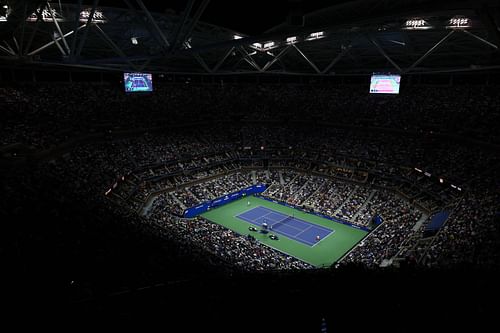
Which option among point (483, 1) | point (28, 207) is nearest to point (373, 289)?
point (483, 1)

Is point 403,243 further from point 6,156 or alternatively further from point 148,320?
point 6,156

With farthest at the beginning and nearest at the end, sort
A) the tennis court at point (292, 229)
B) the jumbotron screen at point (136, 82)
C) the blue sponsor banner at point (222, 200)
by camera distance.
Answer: the jumbotron screen at point (136, 82), the blue sponsor banner at point (222, 200), the tennis court at point (292, 229)

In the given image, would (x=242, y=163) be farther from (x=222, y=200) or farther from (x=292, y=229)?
(x=292, y=229)

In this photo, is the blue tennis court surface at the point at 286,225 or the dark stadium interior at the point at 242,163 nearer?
the dark stadium interior at the point at 242,163

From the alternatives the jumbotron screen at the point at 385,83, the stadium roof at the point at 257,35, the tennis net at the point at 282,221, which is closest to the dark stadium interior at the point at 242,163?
the stadium roof at the point at 257,35

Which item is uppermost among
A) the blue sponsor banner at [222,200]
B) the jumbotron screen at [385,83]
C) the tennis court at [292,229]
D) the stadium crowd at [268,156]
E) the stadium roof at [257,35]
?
the stadium roof at [257,35]

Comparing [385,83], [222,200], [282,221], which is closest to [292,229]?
[282,221]

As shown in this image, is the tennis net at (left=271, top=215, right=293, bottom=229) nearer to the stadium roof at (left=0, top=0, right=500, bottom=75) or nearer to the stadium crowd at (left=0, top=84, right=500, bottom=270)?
the stadium crowd at (left=0, top=84, right=500, bottom=270)

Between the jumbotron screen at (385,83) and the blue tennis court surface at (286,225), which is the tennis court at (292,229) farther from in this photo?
the jumbotron screen at (385,83)

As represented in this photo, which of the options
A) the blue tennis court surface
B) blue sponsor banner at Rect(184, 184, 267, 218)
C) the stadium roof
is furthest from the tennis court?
the stadium roof
